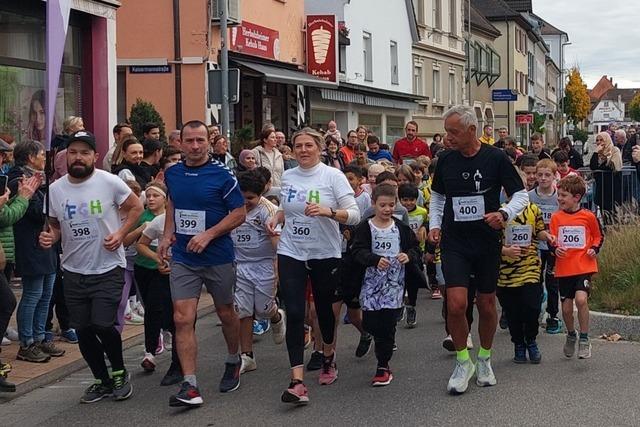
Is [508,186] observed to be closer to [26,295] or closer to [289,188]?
[289,188]

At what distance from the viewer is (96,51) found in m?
16.8

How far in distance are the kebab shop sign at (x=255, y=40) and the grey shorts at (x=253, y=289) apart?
1505 centimetres

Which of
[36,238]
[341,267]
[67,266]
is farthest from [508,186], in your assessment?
[36,238]

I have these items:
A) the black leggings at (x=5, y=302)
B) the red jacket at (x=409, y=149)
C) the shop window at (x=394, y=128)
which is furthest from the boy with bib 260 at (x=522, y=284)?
the shop window at (x=394, y=128)

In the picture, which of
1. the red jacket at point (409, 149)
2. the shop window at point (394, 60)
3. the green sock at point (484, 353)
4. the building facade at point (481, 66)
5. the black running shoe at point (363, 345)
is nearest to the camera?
the green sock at point (484, 353)

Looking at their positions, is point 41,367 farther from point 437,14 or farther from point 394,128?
point 437,14

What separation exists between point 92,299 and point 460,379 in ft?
9.02

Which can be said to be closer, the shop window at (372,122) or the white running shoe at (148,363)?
the white running shoe at (148,363)

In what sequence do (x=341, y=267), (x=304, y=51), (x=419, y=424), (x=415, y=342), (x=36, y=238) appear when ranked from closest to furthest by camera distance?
(x=419, y=424)
(x=341, y=267)
(x=36, y=238)
(x=415, y=342)
(x=304, y=51)

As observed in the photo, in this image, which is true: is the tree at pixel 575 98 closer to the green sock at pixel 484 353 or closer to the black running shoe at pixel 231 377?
the green sock at pixel 484 353

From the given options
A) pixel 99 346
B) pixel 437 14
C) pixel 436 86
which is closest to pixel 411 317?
pixel 99 346

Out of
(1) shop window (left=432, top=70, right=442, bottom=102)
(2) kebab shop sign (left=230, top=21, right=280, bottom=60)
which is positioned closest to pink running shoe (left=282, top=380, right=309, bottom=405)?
(2) kebab shop sign (left=230, top=21, right=280, bottom=60)

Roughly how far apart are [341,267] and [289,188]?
0.85m

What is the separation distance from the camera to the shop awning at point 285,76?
23031 millimetres
